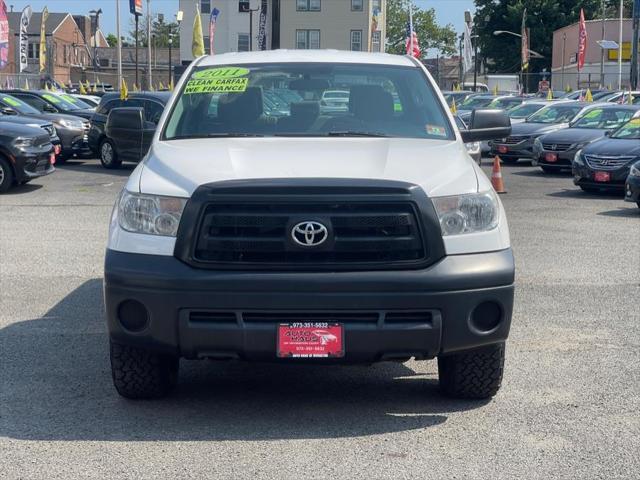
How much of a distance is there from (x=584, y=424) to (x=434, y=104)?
226 centimetres

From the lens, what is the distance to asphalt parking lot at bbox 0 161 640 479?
494 centimetres

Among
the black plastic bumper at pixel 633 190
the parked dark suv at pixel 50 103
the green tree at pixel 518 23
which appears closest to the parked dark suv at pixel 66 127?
the parked dark suv at pixel 50 103

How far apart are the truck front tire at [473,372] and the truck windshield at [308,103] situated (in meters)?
1.42

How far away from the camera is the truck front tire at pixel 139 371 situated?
18.6 feet

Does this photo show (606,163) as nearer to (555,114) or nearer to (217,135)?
(555,114)

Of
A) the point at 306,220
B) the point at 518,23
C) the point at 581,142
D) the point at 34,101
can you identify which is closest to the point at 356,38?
the point at 518,23

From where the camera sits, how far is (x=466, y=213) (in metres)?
5.47

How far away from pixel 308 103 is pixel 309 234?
65.2 inches

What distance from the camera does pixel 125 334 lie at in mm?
5398

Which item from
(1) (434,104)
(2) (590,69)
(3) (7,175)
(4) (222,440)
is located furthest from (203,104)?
(2) (590,69)

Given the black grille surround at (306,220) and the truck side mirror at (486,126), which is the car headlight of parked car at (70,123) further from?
the black grille surround at (306,220)

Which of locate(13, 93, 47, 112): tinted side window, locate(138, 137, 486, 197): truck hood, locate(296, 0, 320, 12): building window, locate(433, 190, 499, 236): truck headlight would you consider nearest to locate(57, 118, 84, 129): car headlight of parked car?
locate(13, 93, 47, 112): tinted side window

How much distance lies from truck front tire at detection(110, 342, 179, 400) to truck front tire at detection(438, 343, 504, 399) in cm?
149

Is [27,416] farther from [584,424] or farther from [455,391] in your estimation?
[584,424]
